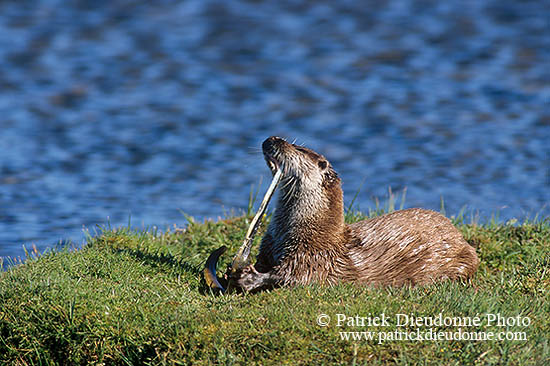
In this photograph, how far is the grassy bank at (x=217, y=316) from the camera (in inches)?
189

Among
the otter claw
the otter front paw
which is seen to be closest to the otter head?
the otter front paw

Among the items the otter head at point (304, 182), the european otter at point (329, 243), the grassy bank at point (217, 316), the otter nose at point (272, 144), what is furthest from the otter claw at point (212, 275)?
the otter nose at point (272, 144)

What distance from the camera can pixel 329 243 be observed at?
6.32 m

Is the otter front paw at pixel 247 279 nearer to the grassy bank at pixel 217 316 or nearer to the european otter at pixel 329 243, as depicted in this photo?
the european otter at pixel 329 243

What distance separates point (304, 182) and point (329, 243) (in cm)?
56

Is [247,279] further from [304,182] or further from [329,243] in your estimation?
[304,182]

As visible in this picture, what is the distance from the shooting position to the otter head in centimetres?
638

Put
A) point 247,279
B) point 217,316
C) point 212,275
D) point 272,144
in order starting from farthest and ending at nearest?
point 272,144
point 212,275
point 247,279
point 217,316

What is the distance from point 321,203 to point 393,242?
2.35 ft

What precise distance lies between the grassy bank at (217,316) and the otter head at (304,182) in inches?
32.2

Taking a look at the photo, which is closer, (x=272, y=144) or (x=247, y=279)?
(x=247, y=279)

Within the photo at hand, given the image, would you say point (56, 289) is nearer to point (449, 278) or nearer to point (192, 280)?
point (192, 280)

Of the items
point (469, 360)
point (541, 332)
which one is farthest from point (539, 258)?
point (469, 360)

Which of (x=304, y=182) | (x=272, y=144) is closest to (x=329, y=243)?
(x=304, y=182)
